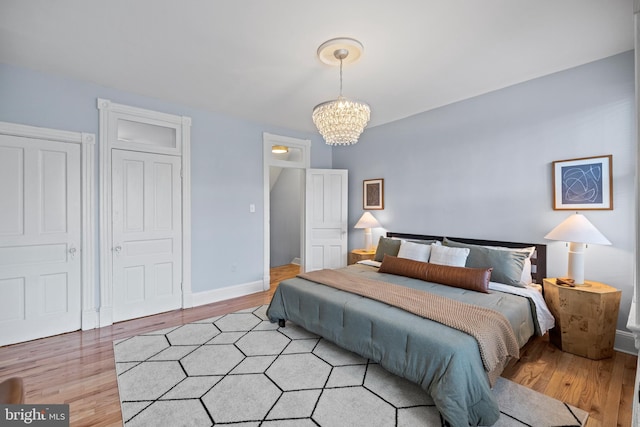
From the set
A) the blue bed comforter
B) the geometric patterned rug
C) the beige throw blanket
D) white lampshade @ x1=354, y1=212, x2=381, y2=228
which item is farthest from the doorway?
white lampshade @ x1=354, y1=212, x2=381, y2=228

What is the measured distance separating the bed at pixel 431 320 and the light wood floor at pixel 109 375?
10.6 inches

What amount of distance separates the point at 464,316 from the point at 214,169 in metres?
3.48

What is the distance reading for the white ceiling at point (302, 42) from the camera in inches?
79.7

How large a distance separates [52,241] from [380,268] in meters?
3.51

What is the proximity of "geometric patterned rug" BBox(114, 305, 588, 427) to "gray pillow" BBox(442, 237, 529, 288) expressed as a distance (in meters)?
1.00

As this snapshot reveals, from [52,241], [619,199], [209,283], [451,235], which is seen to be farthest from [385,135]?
[52,241]

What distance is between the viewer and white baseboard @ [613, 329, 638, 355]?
8.36ft

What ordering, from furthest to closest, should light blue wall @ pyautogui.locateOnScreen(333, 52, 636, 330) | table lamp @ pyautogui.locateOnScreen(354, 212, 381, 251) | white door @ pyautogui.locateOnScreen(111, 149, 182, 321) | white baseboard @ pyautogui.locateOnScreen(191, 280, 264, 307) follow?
table lamp @ pyautogui.locateOnScreen(354, 212, 381, 251) → white baseboard @ pyautogui.locateOnScreen(191, 280, 264, 307) → white door @ pyautogui.locateOnScreen(111, 149, 182, 321) → light blue wall @ pyautogui.locateOnScreen(333, 52, 636, 330)

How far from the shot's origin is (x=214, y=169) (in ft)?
13.5

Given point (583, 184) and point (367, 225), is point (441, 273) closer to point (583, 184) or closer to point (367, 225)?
point (583, 184)

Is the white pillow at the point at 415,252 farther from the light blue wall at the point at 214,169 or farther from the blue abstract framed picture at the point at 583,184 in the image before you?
the light blue wall at the point at 214,169

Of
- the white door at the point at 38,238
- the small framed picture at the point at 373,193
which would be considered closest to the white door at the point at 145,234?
the white door at the point at 38,238

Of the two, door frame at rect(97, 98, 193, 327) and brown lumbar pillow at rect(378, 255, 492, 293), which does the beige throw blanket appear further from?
door frame at rect(97, 98, 193, 327)

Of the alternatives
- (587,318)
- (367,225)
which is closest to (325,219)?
(367,225)
